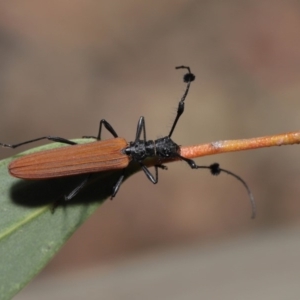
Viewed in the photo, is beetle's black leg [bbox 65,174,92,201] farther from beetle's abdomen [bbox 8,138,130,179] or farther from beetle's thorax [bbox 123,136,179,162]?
beetle's thorax [bbox 123,136,179,162]

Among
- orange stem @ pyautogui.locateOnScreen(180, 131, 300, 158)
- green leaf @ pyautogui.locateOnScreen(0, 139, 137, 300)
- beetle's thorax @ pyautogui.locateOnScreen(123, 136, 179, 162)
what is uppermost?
orange stem @ pyautogui.locateOnScreen(180, 131, 300, 158)

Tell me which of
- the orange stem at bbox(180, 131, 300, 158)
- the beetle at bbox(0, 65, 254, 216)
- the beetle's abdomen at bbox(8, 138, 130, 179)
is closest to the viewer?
the orange stem at bbox(180, 131, 300, 158)

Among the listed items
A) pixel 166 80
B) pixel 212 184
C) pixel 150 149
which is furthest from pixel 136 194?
pixel 150 149

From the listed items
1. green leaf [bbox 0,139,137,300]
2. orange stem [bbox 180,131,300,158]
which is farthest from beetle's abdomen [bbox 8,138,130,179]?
orange stem [bbox 180,131,300,158]

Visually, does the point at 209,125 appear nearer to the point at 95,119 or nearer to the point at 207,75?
the point at 207,75

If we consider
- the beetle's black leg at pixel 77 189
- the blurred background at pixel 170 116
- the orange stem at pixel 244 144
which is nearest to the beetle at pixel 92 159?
the beetle's black leg at pixel 77 189

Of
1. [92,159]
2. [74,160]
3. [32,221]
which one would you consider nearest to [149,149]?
[92,159]
